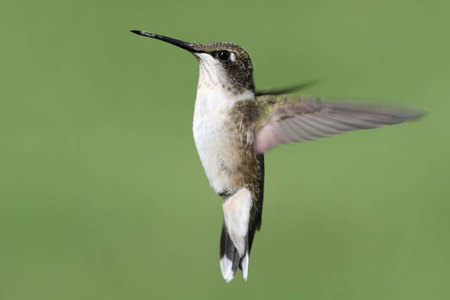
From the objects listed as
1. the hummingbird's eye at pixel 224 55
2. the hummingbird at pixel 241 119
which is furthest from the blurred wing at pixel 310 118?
the hummingbird's eye at pixel 224 55

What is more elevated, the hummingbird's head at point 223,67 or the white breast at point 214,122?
the hummingbird's head at point 223,67

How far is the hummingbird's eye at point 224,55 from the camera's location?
1687 millimetres

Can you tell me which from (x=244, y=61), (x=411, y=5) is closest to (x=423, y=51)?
(x=411, y=5)

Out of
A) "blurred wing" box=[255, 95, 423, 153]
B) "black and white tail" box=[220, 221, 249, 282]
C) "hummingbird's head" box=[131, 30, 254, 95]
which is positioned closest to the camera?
"blurred wing" box=[255, 95, 423, 153]

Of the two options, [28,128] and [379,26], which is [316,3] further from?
[28,128]

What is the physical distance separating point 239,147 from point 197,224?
3598 mm

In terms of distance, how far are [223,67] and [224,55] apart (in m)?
0.03

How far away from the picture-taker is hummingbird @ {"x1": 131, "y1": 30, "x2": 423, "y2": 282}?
158 centimetres

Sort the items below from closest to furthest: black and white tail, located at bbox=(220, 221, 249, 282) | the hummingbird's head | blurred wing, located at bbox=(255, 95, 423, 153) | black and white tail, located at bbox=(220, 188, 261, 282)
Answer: blurred wing, located at bbox=(255, 95, 423, 153) → the hummingbird's head → black and white tail, located at bbox=(220, 188, 261, 282) → black and white tail, located at bbox=(220, 221, 249, 282)

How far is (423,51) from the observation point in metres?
7.30

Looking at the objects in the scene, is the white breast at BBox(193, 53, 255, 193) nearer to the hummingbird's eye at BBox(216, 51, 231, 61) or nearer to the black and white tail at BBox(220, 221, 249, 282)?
the hummingbird's eye at BBox(216, 51, 231, 61)

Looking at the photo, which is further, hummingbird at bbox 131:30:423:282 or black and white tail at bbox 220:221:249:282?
black and white tail at bbox 220:221:249:282

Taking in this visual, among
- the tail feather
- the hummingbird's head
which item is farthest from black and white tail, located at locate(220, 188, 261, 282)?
the hummingbird's head

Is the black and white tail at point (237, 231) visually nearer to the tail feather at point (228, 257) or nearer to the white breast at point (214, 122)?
the tail feather at point (228, 257)
